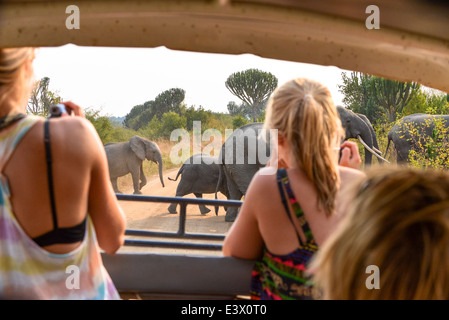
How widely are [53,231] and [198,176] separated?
27.6 ft

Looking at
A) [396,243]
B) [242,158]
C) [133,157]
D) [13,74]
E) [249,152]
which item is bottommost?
[133,157]

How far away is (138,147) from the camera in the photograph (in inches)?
426

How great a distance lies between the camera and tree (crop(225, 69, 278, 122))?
2784cm

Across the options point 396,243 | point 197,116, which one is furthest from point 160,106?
point 396,243

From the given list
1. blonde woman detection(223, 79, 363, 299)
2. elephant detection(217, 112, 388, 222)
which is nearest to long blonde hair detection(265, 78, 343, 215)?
blonde woman detection(223, 79, 363, 299)

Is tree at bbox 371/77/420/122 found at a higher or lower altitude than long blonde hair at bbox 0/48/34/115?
higher

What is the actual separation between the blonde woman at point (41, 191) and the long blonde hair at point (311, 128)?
1.43 ft

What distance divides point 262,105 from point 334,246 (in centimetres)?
2750

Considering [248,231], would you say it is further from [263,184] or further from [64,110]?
[64,110]

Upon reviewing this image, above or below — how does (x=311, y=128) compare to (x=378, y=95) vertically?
below

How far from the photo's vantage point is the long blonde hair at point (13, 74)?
0.80 metres

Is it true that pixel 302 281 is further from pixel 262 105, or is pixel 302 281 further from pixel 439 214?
pixel 262 105

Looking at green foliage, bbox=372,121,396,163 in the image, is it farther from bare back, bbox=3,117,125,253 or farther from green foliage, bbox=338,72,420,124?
bare back, bbox=3,117,125,253

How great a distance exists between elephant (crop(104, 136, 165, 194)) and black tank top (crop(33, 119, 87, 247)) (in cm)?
996
